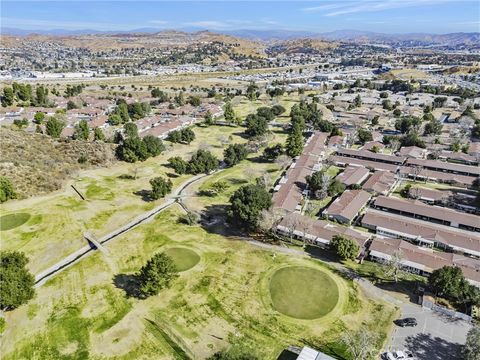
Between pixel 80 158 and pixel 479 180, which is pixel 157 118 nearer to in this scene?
pixel 80 158

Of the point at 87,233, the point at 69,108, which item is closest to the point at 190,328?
the point at 87,233

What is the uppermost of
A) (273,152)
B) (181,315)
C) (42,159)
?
(42,159)

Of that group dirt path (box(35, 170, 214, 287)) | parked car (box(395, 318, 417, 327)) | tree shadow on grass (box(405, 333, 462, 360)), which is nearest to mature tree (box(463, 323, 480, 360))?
tree shadow on grass (box(405, 333, 462, 360))

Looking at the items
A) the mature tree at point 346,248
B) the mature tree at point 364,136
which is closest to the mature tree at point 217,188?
the mature tree at point 346,248

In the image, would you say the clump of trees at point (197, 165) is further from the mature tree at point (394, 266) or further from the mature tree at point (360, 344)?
the mature tree at point (360, 344)

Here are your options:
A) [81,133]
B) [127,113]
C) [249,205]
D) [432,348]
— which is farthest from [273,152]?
[127,113]

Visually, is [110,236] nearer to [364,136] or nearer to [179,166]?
[179,166]
